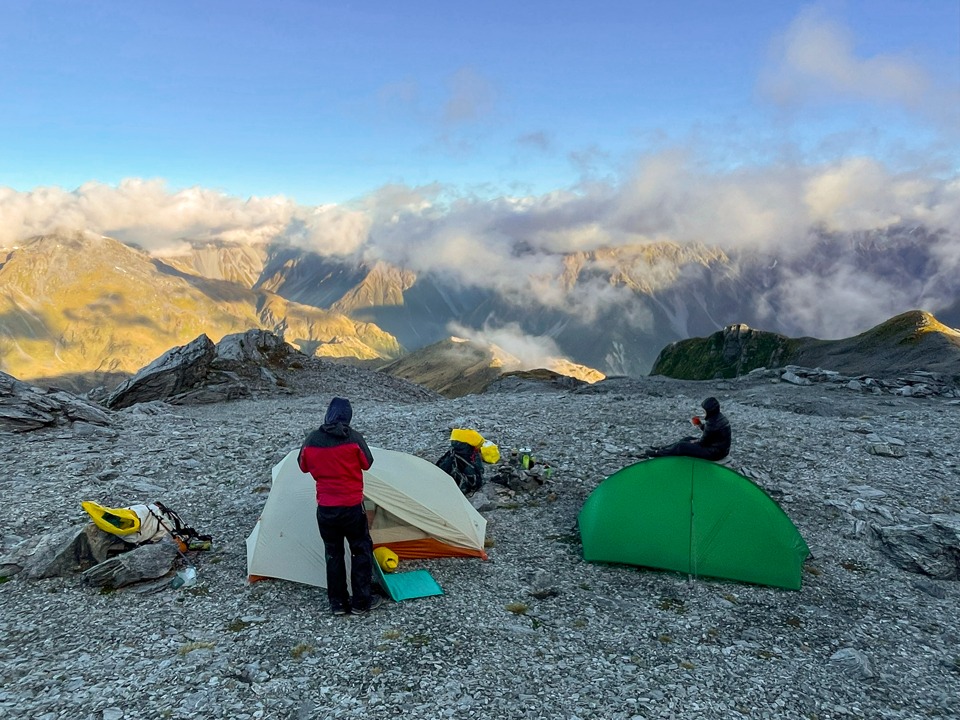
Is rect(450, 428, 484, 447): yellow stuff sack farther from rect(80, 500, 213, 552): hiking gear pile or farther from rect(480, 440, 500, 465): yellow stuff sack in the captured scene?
rect(80, 500, 213, 552): hiking gear pile

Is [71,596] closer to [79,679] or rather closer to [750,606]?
[79,679]

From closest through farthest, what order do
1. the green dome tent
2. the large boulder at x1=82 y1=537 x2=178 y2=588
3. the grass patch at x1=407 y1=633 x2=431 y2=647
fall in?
the grass patch at x1=407 y1=633 x2=431 y2=647, the large boulder at x1=82 y1=537 x2=178 y2=588, the green dome tent

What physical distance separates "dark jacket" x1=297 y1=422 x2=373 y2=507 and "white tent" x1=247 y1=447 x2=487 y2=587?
1.80 meters

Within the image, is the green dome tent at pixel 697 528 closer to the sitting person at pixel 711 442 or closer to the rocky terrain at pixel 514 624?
the sitting person at pixel 711 442

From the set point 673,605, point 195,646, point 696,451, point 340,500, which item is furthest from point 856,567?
point 195,646

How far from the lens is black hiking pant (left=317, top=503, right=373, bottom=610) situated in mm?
9367

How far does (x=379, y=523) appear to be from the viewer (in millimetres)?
11375

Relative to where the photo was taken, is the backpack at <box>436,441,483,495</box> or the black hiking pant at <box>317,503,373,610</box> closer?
the black hiking pant at <box>317,503,373,610</box>

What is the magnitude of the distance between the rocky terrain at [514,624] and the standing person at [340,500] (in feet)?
1.55

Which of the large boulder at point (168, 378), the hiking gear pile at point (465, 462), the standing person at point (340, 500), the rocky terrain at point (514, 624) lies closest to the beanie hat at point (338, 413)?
the standing person at point (340, 500)

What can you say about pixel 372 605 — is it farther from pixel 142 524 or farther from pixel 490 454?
pixel 490 454

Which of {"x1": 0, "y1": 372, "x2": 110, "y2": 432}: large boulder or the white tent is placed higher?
{"x1": 0, "y1": 372, "x2": 110, "y2": 432}: large boulder

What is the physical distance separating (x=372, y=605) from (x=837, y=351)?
4184 inches

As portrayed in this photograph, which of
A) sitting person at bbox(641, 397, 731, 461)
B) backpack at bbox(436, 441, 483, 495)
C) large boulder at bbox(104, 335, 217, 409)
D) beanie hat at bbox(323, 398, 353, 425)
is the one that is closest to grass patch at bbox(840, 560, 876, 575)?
sitting person at bbox(641, 397, 731, 461)
